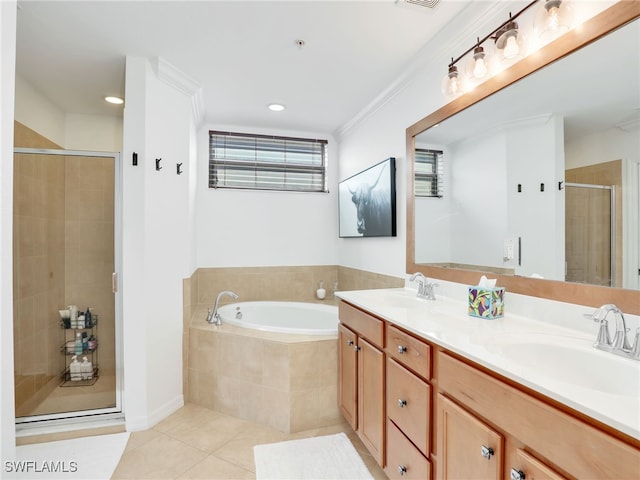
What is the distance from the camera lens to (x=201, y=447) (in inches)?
80.3

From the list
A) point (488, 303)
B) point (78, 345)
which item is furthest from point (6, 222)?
point (78, 345)

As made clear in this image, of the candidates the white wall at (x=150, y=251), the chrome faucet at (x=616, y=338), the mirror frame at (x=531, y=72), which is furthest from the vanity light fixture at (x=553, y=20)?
the white wall at (x=150, y=251)

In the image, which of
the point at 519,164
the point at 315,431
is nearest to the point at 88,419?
the point at 315,431

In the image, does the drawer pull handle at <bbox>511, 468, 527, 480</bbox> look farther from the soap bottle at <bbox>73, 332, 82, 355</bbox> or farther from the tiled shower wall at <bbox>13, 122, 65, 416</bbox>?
the soap bottle at <bbox>73, 332, 82, 355</bbox>

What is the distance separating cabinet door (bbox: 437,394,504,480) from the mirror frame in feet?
2.04

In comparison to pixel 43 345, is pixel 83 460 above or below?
below

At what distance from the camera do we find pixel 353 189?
3240 millimetres

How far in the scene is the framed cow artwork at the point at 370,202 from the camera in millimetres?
2518

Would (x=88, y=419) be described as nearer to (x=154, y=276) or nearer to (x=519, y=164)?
(x=154, y=276)

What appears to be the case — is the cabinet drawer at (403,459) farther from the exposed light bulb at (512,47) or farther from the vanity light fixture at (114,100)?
the vanity light fixture at (114,100)

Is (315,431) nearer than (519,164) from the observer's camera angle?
No

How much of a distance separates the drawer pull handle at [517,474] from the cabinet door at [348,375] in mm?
1096

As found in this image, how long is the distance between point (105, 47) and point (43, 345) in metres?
2.24

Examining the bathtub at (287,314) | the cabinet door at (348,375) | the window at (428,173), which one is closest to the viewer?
the cabinet door at (348,375)
